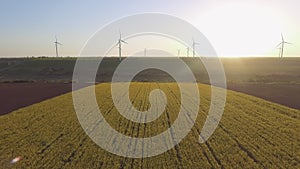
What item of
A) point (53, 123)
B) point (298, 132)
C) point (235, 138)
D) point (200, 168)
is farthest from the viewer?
point (53, 123)

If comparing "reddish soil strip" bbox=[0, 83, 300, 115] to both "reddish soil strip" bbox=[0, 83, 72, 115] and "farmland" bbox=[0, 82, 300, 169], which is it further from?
"farmland" bbox=[0, 82, 300, 169]

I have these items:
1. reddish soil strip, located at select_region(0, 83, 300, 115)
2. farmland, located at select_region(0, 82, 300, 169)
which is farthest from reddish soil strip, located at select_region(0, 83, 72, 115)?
farmland, located at select_region(0, 82, 300, 169)


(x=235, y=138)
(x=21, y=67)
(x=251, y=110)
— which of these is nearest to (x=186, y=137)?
(x=235, y=138)

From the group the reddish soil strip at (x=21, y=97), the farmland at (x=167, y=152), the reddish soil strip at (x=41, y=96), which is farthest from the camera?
the reddish soil strip at (x=41, y=96)

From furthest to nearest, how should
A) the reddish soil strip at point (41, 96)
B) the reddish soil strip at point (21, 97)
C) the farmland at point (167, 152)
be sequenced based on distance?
the reddish soil strip at point (41, 96) → the reddish soil strip at point (21, 97) → the farmland at point (167, 152)

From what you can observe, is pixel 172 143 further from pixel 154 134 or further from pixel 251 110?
pixel 251 110

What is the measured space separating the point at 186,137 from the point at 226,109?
10.00 m

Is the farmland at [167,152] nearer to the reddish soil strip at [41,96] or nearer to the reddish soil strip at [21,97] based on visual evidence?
the reddish soil strip at [21,97]

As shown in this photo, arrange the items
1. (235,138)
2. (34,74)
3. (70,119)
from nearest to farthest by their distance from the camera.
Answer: (235,138)
(70,119)
(34,74)

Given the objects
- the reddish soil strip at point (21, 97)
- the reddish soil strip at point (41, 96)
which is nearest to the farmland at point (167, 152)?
the reddish soil strip at point (21, 97)

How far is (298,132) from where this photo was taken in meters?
17.1

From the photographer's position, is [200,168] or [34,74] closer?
[200,168]

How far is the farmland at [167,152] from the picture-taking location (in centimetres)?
1196

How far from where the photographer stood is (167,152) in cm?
1320
